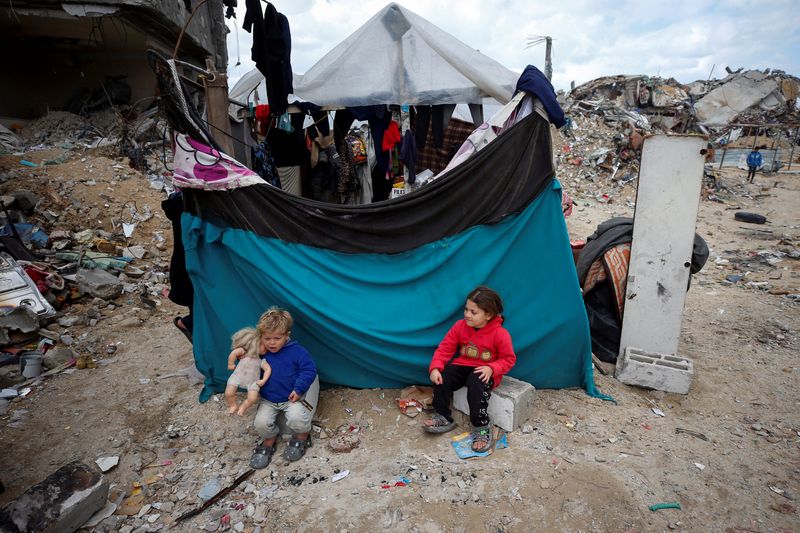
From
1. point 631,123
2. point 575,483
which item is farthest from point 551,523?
point 631,123

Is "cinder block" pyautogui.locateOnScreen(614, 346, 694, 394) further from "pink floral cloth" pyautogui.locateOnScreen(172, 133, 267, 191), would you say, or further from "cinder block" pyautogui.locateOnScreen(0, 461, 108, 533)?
"cinder block" pyautogui.locateOnScreen(0, 461, 108, 533)

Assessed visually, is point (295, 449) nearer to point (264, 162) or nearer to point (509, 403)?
point (509, 403)

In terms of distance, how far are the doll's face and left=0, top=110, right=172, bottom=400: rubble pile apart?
93.4 inches

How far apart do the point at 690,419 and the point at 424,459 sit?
1.94 metres

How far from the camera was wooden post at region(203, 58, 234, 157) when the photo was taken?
331cm

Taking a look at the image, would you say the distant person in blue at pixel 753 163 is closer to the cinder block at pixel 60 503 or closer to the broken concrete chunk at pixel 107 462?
the broken concrete chunk at pixel 107 462

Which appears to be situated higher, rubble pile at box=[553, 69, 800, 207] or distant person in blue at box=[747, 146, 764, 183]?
rubble pile at box=[553, 69, 800, 207]

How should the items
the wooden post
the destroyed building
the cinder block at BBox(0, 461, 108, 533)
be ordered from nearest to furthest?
the cinder block at BBox(0, 461, 108, 533) < the wooden post < the destroyed building

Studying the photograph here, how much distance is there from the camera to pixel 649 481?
2.54 m

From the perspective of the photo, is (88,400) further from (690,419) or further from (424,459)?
(690,419)

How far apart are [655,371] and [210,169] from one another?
364 centimetres

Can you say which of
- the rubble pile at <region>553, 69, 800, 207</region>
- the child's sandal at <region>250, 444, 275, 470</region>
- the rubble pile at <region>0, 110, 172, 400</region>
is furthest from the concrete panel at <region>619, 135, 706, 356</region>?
the rubble pile at <region>553, 69, 800, 207</region>

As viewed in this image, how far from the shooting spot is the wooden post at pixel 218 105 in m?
3.31

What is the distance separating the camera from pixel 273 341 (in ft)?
9.31
